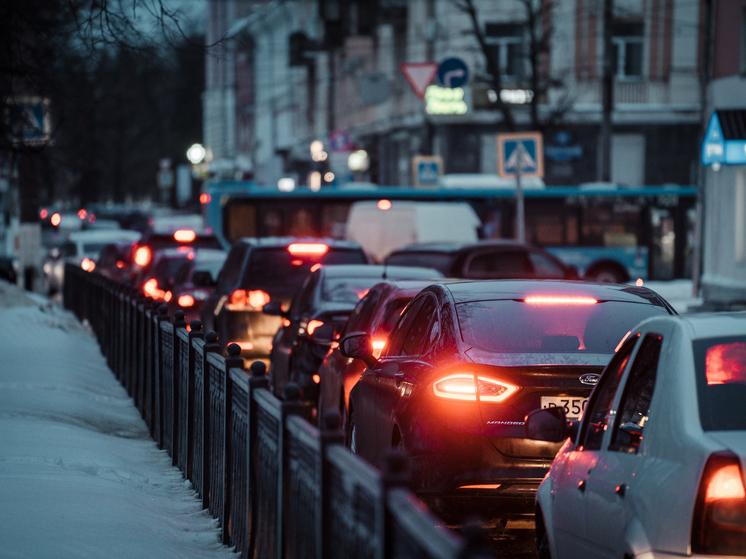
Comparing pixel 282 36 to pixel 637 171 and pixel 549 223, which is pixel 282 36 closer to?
pixel 637 171

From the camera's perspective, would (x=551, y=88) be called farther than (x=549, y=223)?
Yes

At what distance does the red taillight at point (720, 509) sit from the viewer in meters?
3.81

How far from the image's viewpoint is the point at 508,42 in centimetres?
4356

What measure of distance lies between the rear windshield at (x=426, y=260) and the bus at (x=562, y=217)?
52.4 feet

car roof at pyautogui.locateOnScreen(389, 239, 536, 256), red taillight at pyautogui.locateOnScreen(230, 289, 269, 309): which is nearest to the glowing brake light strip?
red taillight at pyautogui.locateOnScreen(230, 289, 269, 309)

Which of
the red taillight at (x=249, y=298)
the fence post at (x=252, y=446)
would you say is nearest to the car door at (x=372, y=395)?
the fence post at (x=252, y=446)

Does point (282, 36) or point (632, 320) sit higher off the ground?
point (282, 36)

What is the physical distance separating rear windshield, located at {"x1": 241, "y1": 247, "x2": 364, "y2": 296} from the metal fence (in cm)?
416

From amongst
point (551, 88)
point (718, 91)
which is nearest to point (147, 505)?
point (718, 91)

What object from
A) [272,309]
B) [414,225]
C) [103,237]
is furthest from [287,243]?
[103,237]

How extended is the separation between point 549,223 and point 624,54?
10781mm

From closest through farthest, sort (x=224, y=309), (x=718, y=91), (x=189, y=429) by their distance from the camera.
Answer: (x=189, y=429) → (x=224, y=309) → (x=718, y=91)

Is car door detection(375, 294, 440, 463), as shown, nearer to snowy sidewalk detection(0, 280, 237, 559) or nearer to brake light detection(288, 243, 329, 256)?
snowy sidewalk detection(0, 280, 237, 559)

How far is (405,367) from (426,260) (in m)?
12.0
